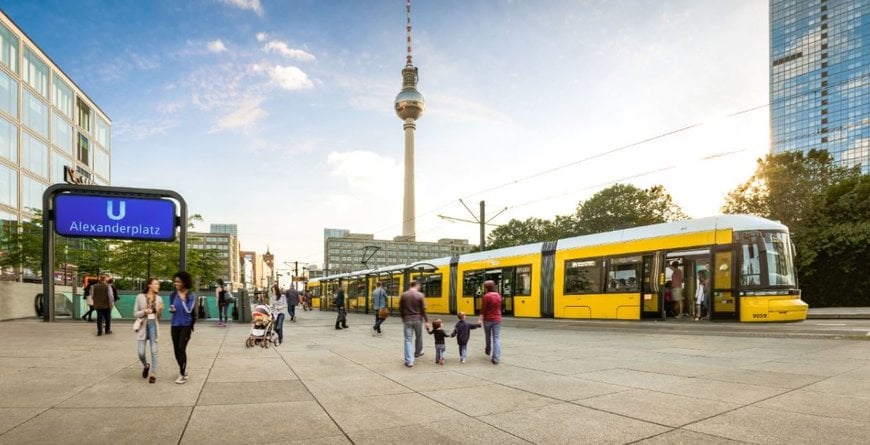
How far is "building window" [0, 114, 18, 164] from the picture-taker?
129 feet

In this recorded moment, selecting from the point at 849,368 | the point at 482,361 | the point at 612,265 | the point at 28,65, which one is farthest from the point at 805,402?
the point at 28,65

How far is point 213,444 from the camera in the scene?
15.3ft

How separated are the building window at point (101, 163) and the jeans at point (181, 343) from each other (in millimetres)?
61890

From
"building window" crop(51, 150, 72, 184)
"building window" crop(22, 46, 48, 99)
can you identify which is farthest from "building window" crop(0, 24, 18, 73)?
"building window" crop(51, 150, 72, 184)

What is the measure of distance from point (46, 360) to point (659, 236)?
1566 centimetres

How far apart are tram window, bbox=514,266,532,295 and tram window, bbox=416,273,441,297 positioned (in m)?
6.10

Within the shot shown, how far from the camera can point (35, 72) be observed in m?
45.3

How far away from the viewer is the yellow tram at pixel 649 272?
549 inches

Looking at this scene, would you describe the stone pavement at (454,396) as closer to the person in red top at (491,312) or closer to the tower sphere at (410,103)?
the person in red top at (491,312)

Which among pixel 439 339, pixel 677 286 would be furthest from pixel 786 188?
pixel 439 339

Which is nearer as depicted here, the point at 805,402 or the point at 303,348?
the point at 805,402

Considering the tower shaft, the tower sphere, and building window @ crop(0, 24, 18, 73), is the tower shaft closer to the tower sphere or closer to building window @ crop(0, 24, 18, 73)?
the tower sphere

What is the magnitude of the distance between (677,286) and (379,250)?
139m

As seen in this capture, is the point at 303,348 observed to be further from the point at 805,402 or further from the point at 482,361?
the point at 805,402
